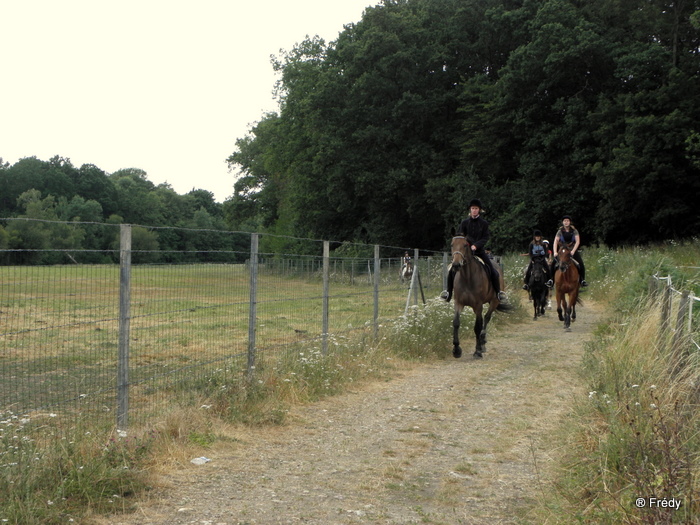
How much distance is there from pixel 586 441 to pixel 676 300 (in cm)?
275

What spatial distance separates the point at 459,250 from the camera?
38.8 ft

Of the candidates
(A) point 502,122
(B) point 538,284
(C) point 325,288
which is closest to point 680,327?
(C) point 325,288

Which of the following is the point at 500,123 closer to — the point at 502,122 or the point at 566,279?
the point at 502,122

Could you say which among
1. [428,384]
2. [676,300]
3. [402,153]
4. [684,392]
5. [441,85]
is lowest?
[428,384]

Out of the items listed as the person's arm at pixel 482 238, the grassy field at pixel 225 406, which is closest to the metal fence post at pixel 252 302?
the grassy field at pixel 225 406

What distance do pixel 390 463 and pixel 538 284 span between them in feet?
45.7

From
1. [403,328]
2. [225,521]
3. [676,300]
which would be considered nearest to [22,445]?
[225,521]

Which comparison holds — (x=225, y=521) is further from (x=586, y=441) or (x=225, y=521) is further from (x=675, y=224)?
(x=675, y=224)

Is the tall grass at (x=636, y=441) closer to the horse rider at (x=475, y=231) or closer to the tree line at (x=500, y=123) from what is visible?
the horse rider at (x=475, y=231)

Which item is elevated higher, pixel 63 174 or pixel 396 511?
pixel 63 174

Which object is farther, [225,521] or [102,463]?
[102,463]

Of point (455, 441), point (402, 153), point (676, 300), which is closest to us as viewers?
point (455, 441)

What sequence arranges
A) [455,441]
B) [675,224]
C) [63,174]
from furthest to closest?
1. [63,174]
2. [675,224]
3. [455,441]

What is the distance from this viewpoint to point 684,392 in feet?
17.6
